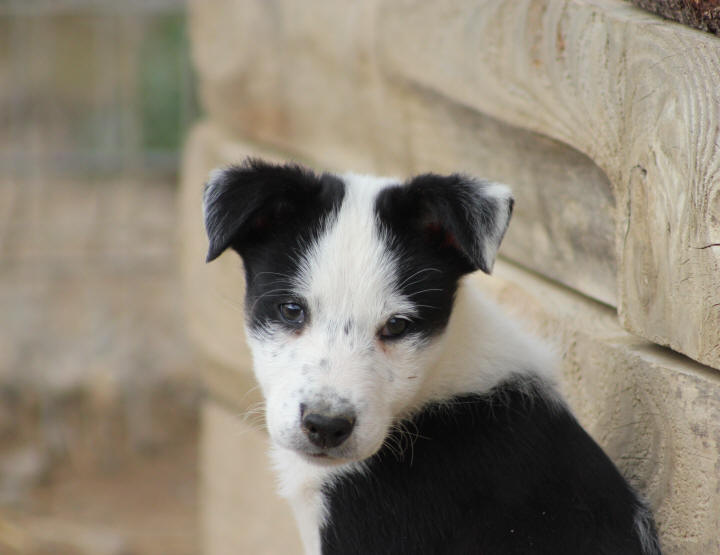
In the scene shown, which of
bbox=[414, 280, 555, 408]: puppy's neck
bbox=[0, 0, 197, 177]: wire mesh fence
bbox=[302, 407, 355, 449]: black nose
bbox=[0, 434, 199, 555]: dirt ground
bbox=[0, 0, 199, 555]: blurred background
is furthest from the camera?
bbox=[0, 0, 197, 177]: wire mesh fence

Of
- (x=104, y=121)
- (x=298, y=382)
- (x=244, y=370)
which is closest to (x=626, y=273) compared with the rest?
(x=298, y=382)

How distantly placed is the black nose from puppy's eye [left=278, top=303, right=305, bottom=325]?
0.27m

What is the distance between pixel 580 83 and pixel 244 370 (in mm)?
2333

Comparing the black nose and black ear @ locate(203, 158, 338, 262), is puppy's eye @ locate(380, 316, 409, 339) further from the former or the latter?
black ear @ locate(203, 158, 338, 262)

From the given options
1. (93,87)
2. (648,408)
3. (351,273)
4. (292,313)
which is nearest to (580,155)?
(648,408)

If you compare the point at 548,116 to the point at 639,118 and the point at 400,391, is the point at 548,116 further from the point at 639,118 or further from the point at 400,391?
the point at 400,391

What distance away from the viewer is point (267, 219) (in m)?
2.49

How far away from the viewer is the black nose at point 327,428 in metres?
2.13

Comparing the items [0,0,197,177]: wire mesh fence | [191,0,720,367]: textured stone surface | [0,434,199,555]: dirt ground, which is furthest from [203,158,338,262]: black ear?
[0,0,197,177]: wire mesh fence

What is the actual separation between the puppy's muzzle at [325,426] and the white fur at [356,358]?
0.02 m

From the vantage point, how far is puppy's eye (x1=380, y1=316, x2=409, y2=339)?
2.30 metres

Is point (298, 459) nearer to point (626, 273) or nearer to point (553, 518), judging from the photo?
point (553, 518)

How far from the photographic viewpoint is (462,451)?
2.36 meters

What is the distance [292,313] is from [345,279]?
0.54 feet
